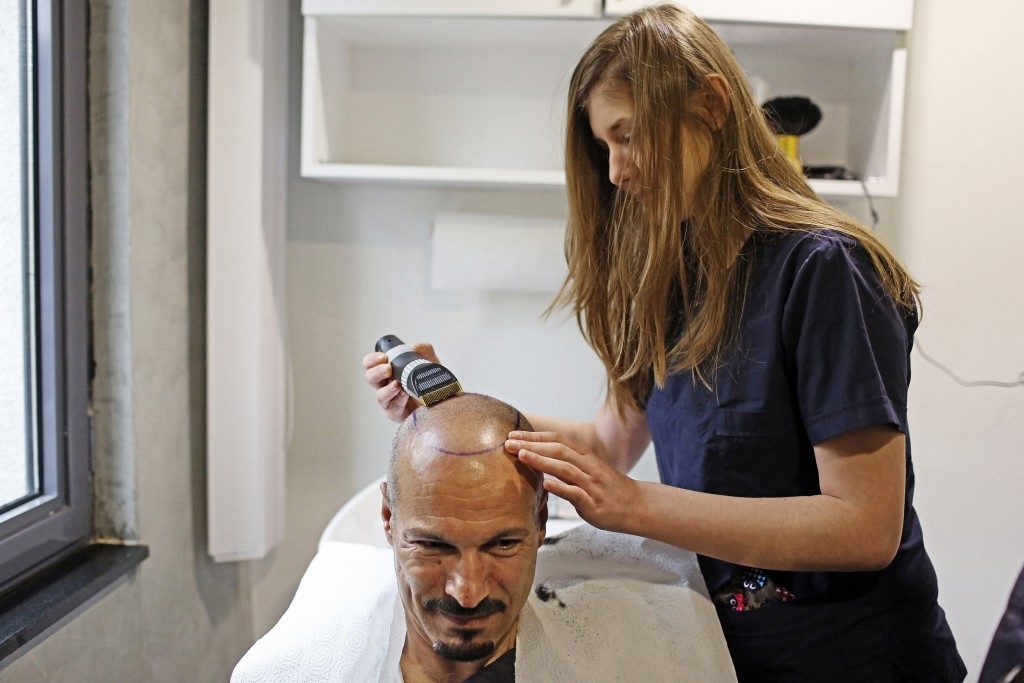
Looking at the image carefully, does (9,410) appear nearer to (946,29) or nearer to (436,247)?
(436,247)

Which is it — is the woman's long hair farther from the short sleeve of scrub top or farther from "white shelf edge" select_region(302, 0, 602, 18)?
"white shelf edge" select_region(302, 0, 602, 18)

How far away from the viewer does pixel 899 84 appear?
1.59 meters

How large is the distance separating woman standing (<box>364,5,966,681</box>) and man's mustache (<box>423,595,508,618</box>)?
5.1 inches

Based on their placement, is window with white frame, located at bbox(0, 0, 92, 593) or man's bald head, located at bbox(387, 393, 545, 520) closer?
man's bald head, located at bbox(387, 393, 545, 520)

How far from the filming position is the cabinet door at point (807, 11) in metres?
1.51

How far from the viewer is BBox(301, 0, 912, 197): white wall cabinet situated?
155cm

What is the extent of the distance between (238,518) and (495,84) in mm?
1032

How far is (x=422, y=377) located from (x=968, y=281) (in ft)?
4.42

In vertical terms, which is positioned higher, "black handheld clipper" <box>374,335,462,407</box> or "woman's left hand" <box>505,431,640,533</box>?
"black handheld clipper" <box>374,335,462,407</box>

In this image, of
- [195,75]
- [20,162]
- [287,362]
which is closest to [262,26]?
[195,75]

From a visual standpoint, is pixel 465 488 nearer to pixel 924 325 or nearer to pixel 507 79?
pixel 507 79

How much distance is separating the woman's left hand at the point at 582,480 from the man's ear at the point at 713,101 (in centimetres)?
42

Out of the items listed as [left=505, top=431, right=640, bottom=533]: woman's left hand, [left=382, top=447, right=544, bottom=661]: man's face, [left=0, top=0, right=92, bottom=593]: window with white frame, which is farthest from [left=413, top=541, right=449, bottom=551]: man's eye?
[left=0, top=0, right=92, bottom=593]: window with white frame

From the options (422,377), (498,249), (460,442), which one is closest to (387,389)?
(422,377)
